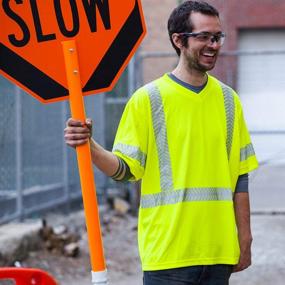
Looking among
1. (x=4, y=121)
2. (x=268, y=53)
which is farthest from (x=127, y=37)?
(x=268, y=53)

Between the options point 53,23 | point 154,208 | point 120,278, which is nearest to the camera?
point 53,23

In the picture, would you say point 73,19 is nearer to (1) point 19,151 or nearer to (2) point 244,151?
(2) point 244,151

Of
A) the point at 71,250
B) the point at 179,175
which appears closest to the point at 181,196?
the point at 179,175

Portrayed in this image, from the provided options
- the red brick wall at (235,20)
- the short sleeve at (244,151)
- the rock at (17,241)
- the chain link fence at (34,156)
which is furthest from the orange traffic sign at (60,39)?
the red brick wall at (235,20)

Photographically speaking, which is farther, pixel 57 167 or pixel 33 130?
pixel 57 167

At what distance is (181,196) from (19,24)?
3.30 feet

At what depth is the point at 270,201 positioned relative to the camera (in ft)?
41.1

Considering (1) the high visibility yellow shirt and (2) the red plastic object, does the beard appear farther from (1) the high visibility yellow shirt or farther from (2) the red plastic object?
(2) the red plastic object

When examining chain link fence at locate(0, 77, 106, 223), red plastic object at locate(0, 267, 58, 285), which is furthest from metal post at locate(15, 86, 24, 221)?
red plastic object at locate(0, 267, 58, 285)

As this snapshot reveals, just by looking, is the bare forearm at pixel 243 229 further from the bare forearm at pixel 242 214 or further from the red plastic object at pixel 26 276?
the red plastic object at pixel 26 276

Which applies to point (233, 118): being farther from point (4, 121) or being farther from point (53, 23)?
point (4, 121)

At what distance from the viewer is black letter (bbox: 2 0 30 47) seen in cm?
370

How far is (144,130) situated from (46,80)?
573mm

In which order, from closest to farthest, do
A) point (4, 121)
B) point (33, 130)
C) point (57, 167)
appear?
point (4, 121) → point (33, 130) → point (57, 167)
